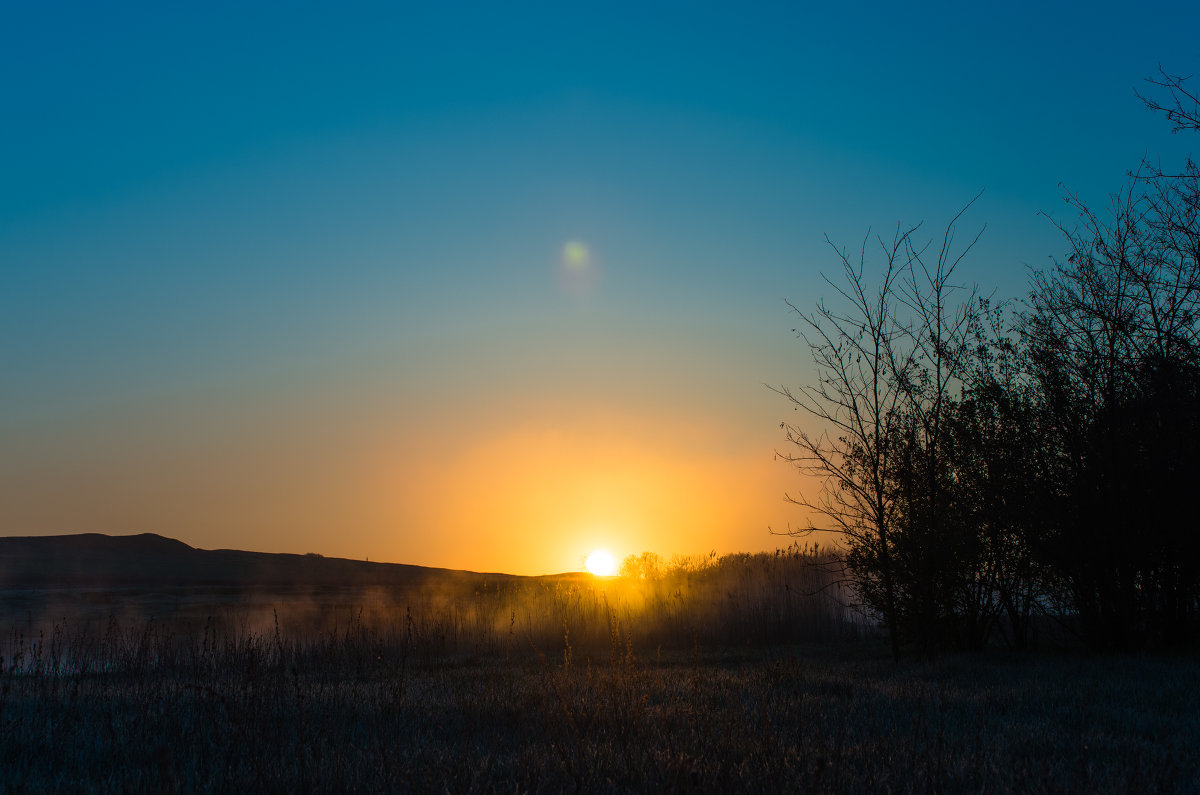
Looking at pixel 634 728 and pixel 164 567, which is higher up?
pixel 164 567

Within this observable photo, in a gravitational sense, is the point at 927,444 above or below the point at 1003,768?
above

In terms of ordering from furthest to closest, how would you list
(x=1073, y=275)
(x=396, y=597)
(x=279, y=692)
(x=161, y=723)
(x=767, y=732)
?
(x=396, y=597)
(x=1073, y=275)
(x=279, y=692)
(x=161, y=723)
(x=767, y=732)

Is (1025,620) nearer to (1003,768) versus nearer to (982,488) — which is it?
(982,488)

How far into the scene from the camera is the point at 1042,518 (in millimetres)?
12352

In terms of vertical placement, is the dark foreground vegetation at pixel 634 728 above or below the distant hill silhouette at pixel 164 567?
below

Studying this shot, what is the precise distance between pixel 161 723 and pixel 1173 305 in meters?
14.3

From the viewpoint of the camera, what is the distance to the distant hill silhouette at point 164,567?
111 ft

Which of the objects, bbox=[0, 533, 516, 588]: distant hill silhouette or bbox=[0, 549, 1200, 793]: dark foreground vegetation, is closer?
bbox=[0, 549, 1200, 793]: dark foreground vegetation

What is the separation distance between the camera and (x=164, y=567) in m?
37.8

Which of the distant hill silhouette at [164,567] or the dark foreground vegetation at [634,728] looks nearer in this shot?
the dark foreground vegetation at [634,728]

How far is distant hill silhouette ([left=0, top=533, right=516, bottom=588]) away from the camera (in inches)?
1331

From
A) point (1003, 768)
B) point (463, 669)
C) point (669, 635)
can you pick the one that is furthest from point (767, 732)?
point (669, 635)

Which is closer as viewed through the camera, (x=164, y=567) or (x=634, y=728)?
(x=634, y=728)

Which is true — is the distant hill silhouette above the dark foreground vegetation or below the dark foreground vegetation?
above
